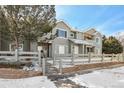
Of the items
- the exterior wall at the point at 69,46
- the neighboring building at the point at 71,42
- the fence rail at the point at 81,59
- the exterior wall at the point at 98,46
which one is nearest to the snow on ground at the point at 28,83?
the fence rail at the point at 81,59

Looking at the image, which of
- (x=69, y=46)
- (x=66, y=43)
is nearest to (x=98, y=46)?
(x=69, y=46)

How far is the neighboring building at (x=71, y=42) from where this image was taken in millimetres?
11922

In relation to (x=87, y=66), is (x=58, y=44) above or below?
above

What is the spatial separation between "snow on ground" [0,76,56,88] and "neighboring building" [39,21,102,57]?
2.99 metres

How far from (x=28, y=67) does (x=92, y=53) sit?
169 inches

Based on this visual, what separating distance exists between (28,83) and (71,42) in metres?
6.21

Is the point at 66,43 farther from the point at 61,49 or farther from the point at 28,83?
the point at 28,83

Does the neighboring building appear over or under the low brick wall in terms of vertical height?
over

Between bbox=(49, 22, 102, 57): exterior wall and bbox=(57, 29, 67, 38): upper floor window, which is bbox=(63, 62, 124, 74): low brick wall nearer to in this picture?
bbox=(49, 22, 102, 57): exterior wall

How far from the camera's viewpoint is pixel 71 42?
44.3ft

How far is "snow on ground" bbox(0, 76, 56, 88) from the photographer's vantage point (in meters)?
7.34

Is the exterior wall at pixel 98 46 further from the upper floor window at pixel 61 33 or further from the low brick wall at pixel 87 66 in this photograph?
the upper floor window at pixel 61 33

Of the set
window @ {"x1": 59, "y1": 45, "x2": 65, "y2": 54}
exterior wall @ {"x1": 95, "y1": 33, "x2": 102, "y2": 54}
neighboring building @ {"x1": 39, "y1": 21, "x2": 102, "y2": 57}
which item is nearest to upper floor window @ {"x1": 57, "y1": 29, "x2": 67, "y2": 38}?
neighboring building @ {"x1": 39, "y1": 21, "x2": 102, "y2": 57}
